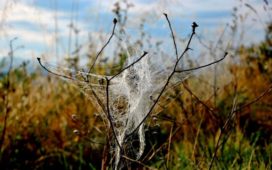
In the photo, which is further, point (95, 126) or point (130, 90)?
point (95, 126)

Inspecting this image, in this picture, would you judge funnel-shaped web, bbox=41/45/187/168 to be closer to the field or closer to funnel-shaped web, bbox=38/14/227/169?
funnel-shaped web, bbox=38/14/227/169

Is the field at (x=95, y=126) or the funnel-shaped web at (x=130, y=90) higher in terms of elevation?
the funnel-shaped web at (x=130, y=90)

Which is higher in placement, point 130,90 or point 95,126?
point 130,90

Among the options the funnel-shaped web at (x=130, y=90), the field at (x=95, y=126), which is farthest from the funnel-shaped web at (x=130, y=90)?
the field at (x=95, y=126)

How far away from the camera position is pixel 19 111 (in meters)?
4.30

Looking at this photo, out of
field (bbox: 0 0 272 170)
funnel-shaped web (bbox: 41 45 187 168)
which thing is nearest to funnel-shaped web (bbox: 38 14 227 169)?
funnel-shaped web (bbox: 41 45 187 168)

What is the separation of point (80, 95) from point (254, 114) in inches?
62.8

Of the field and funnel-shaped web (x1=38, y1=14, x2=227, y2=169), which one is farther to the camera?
the field

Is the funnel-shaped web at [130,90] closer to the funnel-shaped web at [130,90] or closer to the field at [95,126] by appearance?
the funnel-shaped web at [130,90]

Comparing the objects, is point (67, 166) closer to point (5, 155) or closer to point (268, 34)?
point (5, 155)

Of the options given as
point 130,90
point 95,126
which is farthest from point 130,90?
point 95,126

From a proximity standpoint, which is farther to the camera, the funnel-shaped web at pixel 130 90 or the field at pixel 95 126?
the field at pixel 95 126

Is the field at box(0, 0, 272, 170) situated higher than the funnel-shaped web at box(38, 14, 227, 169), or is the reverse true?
the funnel-shaped web at box(38, 14, 227, 169)

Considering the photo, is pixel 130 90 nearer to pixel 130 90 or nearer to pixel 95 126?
pixel 130 90
